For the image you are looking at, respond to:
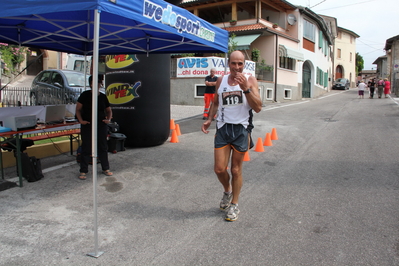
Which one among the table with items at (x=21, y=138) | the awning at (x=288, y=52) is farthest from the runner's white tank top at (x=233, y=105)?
the awning at (x=288, y=52)

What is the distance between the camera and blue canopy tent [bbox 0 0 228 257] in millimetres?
3914

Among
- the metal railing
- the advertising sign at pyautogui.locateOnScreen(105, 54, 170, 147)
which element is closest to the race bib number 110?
the advertising sign at pyautogui.locateOnScreen(105, 54, 170, 147)

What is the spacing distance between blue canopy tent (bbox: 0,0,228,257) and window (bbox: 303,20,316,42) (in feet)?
85.2

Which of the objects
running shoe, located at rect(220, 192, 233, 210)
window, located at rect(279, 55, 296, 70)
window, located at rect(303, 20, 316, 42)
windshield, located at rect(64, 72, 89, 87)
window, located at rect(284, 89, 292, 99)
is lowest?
running shoe, located at rect(220, 192, 233, 210)

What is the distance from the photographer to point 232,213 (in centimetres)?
401

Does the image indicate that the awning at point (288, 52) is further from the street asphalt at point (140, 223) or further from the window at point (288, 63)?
the street asphalt at point (140, 223)

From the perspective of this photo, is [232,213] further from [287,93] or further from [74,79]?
[287,93]

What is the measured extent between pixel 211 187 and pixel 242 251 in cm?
200

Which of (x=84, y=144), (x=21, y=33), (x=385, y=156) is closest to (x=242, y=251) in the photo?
(x=84, y=144)

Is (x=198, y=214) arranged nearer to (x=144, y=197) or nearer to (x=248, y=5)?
(x=144, y=197)

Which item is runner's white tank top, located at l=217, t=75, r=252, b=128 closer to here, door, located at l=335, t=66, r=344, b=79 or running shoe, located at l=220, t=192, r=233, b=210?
running shoe, located at l=220, t=192, r=233, b=210

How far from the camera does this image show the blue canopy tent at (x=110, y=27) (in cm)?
391

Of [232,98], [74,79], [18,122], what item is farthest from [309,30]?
[18,122]

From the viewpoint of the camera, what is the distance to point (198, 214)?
4223 mm
